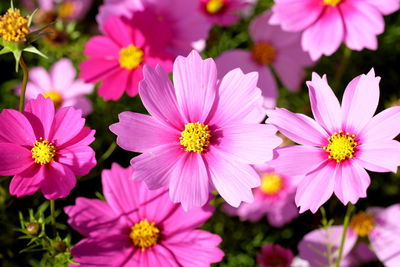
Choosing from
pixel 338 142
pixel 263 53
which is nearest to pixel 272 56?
pixel 263 53

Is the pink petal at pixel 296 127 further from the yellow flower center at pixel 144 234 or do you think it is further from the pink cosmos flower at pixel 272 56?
the pink cosmos flower at pixel 272 56

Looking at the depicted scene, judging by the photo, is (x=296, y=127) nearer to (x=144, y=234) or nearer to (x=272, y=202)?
(x=144, y=234)

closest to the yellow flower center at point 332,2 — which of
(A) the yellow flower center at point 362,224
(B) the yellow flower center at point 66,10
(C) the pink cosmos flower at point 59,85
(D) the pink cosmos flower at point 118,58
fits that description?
(D) the pink cosmos flower at point 118,58

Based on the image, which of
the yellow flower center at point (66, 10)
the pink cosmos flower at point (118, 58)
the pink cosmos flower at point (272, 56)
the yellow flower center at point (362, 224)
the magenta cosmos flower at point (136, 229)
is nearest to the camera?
the magenta cosmos flower at point (136, 229)

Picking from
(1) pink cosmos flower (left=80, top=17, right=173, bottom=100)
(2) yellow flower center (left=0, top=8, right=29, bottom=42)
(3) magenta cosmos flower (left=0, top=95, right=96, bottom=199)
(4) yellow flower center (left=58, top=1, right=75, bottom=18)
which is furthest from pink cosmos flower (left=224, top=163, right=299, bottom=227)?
(4) yellow flower center (left=58, top=1, right=75, bottom=18)

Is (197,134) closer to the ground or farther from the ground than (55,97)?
closer to the ground

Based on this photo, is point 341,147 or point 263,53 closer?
point 341,147

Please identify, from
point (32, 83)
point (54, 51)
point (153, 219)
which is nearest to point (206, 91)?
point (153, 219)
